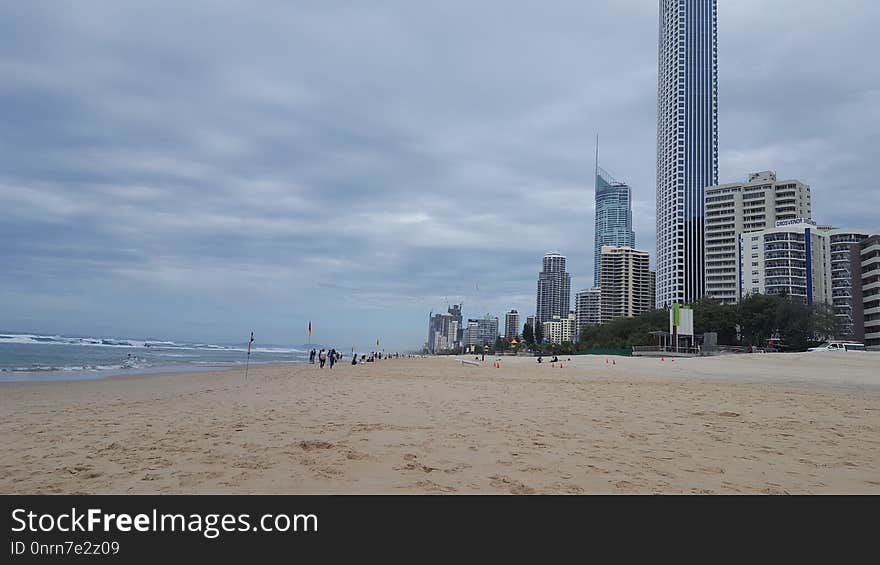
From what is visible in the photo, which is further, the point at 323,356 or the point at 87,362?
the point at 323,356

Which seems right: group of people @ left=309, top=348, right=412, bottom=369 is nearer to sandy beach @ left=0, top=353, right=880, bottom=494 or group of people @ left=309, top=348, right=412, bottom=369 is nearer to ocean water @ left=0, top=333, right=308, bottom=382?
ocean water @ left=0, top=333, right=308, bottom=382

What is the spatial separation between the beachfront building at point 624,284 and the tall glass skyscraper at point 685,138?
23951 mm

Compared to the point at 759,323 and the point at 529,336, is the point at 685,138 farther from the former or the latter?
the point at 759,323

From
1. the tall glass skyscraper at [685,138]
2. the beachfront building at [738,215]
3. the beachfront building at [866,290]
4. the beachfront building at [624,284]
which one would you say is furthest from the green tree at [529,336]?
the beachfront building at [866,290]

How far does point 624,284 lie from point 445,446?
640 feet

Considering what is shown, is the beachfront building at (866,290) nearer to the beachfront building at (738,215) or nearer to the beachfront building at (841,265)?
the beachfront building at (841,265)

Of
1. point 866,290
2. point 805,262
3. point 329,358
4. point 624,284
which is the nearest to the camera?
point 329,358

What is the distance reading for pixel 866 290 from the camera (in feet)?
295

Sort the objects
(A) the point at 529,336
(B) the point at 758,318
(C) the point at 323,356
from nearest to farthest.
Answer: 1. (C) the point at 323,356
2. (B) the point at 758,318
3. (A) the point at 529,336

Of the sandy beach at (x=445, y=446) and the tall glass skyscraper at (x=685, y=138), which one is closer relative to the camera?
the sandy beach at (x=445, y=446)

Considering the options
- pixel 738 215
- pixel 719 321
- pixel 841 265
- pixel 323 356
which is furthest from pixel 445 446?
pixel 738 215

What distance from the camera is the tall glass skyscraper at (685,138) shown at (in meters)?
155

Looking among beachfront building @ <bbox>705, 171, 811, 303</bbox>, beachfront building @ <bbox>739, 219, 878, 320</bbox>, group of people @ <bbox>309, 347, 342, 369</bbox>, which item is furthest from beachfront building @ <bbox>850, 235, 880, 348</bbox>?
group of people @ <bbox>309, 347, 342, 369</bbox>
